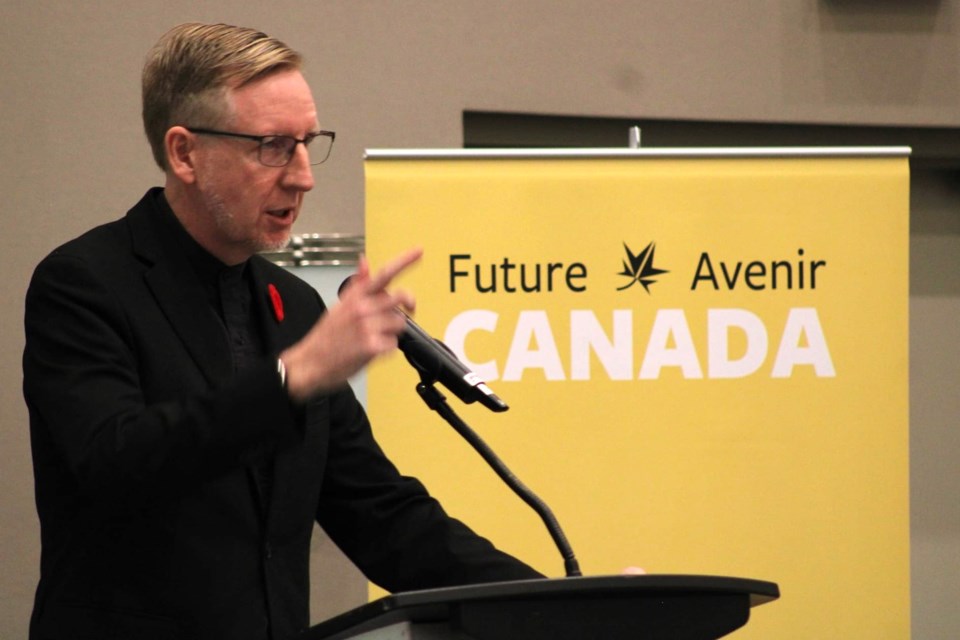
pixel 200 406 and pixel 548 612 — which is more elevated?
pixel 200 406

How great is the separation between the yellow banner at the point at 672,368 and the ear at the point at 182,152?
4.20 feet

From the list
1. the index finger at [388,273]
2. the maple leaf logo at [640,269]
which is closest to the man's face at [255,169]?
the index finger at [388,273]

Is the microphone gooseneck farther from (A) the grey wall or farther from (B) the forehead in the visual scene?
(A) the grey wall

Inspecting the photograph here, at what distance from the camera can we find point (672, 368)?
3.23 m

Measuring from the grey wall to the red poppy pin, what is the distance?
2.13 m

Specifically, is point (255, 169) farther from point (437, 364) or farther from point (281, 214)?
point (437, 364)

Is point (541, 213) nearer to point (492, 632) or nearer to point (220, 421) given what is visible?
point (220, 421)

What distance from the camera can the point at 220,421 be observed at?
4.91ft

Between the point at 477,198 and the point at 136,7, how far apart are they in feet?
5.03

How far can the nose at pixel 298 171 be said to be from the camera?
190cm

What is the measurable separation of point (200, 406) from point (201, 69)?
624 mm

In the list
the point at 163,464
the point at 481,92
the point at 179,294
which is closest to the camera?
the point at 163,464

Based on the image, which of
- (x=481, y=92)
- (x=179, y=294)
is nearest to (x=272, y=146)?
(x=179, y=294)

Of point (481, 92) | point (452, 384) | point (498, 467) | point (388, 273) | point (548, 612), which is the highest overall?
point (481, 92)
